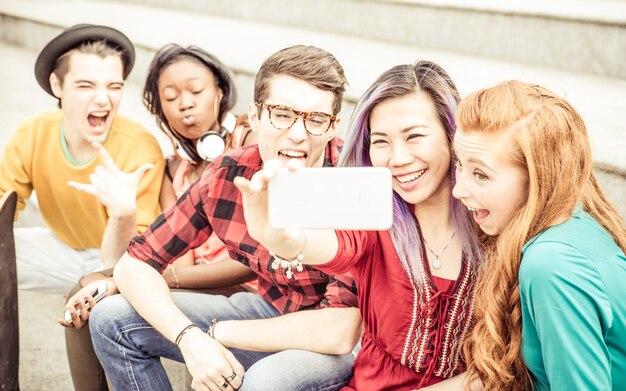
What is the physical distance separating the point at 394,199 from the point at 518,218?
0.36m

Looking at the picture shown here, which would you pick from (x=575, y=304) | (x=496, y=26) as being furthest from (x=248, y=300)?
(x=496, y=26)

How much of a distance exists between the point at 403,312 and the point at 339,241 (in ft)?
0.79

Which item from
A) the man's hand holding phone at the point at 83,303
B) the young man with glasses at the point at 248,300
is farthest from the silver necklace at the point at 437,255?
the man's hand holding phone at the point at 83,303

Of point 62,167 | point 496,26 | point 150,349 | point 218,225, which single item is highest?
point 496,26

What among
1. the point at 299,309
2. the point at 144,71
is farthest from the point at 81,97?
the point at 144,71

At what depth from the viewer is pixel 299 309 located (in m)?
2.28

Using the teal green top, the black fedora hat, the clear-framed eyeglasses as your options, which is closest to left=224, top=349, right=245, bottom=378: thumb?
the clear-framed eyeglasses

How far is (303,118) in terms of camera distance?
2.16m

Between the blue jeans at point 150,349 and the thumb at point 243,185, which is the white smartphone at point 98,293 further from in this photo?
the thumb at point 243,185

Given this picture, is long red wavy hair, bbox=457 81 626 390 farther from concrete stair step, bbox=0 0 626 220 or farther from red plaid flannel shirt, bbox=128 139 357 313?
red plaid flannel shirt, bbox=128 139 357 313

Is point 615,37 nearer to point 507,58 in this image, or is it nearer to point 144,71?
point 507,58

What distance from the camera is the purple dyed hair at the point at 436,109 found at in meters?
1.82

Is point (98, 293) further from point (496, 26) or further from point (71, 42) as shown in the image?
point (496, 26)

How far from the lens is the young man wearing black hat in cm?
297
